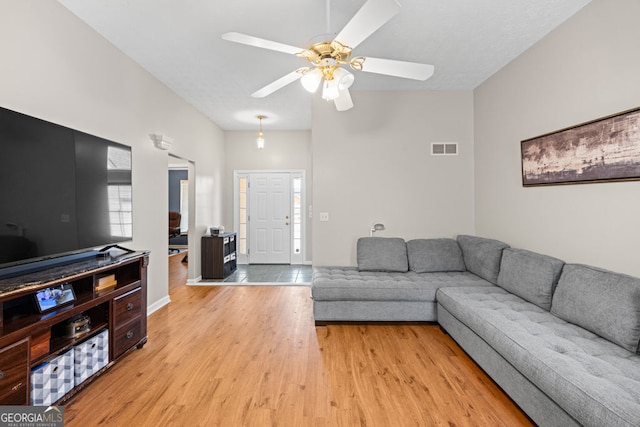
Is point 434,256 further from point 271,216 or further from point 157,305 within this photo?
point 271,216

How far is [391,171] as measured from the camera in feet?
13.9

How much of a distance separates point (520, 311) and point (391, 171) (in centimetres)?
235

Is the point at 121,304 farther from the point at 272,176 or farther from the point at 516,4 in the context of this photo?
the point at 272,176

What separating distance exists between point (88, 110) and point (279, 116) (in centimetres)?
321

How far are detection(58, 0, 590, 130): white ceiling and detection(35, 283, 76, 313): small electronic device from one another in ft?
6.98

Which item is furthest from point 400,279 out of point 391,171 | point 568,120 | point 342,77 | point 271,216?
point 271,216

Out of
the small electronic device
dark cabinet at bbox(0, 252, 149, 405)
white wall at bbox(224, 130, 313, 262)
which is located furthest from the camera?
white wall at bbox(224, 130, 313, 262)

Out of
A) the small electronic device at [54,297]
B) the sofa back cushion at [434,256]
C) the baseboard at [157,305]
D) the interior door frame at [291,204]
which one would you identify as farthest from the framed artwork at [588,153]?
the baseboard at [157,305]

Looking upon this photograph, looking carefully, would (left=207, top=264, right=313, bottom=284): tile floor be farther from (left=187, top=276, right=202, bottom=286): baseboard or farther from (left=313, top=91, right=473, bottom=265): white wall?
(left=313, top=91, right=473, bottom=265): white wall

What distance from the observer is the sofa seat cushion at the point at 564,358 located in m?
1.31

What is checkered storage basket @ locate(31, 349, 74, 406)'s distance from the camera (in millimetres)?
1735

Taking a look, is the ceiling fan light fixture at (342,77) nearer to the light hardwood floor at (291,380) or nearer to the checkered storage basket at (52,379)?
the light hardwood floor at (291,380)

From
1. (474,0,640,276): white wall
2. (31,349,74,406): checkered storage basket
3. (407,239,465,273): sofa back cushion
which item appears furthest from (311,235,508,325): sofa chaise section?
(31,349,74,406): checkered storage basket

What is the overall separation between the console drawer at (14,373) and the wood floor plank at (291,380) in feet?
1.21
